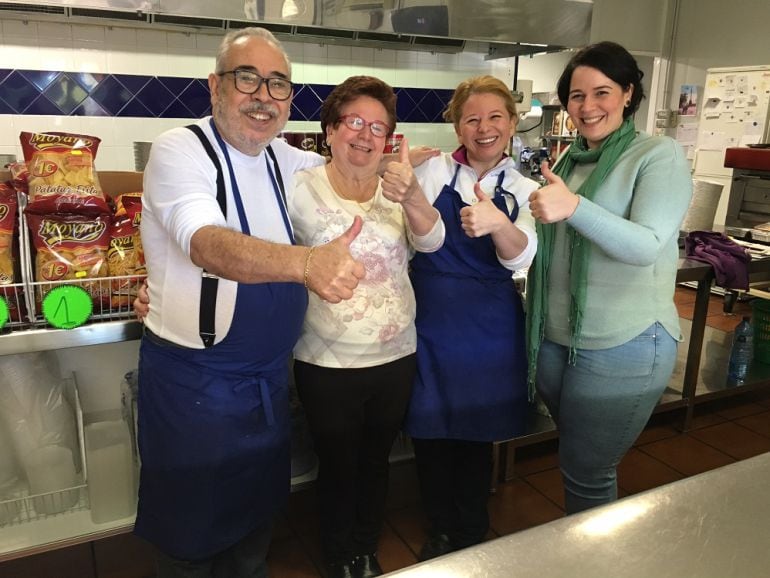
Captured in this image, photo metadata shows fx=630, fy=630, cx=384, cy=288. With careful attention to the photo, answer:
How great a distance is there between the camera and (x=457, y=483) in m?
1.91

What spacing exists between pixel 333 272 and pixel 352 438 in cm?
83

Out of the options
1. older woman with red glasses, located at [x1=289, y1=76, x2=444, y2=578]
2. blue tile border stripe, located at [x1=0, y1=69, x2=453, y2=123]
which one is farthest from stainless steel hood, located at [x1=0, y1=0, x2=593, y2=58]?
older woman with red glasses, located at [x1=289, y1=76, x2=444, y2=578]

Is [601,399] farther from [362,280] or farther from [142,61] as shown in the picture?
[142,61]

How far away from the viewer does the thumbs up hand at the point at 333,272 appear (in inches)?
39.4

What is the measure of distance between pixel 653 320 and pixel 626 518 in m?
0.80

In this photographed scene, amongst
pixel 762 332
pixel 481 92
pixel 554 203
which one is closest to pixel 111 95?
pixel 481 92

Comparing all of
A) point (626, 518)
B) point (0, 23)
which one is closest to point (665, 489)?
point (626, 518)

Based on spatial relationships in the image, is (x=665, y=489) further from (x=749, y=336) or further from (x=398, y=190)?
(x=749, y=336)

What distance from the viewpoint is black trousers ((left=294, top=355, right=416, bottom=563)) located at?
163cm

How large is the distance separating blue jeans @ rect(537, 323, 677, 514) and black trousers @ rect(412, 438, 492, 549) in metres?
0.26

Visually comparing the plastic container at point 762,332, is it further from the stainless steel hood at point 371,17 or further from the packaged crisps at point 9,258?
the packaged crisps at point 9,258

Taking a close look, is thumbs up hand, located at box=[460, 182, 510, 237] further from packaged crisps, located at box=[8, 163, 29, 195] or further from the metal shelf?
packaged crisps, located at box=[8, 163, 29, 195]

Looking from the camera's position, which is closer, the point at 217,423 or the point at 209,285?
the point at 209,285

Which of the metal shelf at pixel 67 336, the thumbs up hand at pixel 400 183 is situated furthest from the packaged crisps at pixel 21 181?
the thumbs up hand at pixel 400 183
